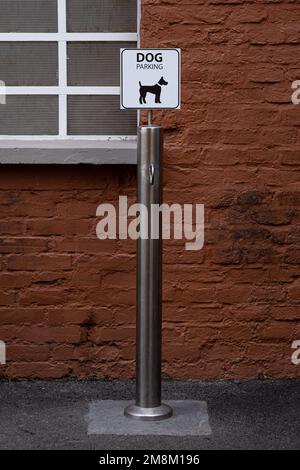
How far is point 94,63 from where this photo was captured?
667 centimetres

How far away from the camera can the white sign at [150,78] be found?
5410 millimetres

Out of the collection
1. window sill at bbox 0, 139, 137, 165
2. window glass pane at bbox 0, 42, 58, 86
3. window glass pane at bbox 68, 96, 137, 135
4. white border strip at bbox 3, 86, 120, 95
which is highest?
window glass pane at bbox 0, 42, 58, 86

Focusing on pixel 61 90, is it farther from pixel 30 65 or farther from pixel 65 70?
Result: pixel 30 65

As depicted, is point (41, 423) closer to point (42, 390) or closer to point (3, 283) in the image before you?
point (42, 390)

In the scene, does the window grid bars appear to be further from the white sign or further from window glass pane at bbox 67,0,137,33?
the white sign

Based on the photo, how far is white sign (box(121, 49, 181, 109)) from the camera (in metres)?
5.41

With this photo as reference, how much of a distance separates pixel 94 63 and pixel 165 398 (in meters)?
2.15

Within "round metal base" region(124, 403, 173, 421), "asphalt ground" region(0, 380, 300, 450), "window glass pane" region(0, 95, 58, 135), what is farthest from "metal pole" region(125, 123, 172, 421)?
"window glass pane" region(0, 95, 58, 135)

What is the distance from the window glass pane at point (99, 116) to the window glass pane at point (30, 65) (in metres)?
0.21

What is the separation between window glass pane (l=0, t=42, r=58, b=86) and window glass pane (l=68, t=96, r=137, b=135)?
8.5 inches

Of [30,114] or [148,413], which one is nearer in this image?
[148,413]

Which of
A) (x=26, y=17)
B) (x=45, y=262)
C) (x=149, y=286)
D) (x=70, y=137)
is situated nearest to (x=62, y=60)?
(x=26, y=17)

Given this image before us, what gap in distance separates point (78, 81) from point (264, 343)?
2.02 m
